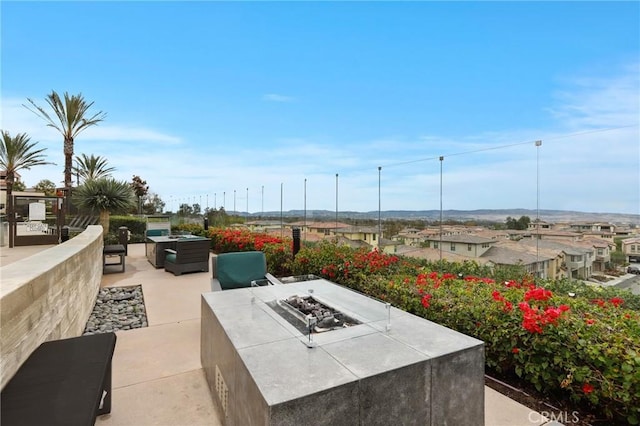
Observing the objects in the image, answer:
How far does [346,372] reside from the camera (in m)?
1.42

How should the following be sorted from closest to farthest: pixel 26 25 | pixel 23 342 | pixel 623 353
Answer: pixel 23 342, pixel 623 353, pixel 26 25

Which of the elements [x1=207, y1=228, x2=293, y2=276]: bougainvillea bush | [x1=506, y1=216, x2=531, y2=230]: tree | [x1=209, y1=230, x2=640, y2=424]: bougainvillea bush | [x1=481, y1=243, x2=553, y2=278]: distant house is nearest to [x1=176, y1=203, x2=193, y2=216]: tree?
[x1=207, y1=228, x2=293, y2=276]: bougainvillea bush

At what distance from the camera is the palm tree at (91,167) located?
1930cm

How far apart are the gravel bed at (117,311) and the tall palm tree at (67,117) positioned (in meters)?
11.5

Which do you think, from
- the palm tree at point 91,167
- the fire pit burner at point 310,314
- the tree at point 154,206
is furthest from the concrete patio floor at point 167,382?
the palm tree at point 91,167

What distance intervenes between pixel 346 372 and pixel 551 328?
163cm

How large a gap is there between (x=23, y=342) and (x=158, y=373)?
3.79 feet

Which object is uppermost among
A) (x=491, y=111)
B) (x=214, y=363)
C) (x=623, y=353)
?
(x=491, y=111)

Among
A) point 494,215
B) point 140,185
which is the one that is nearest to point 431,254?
point 494,215

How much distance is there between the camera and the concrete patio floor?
202 cm

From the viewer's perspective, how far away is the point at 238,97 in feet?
30.4

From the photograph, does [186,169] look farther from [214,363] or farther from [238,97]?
[214,363]

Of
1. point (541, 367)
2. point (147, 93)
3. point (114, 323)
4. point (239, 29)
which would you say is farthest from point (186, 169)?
point (541, 367)

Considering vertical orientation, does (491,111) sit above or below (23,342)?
above
